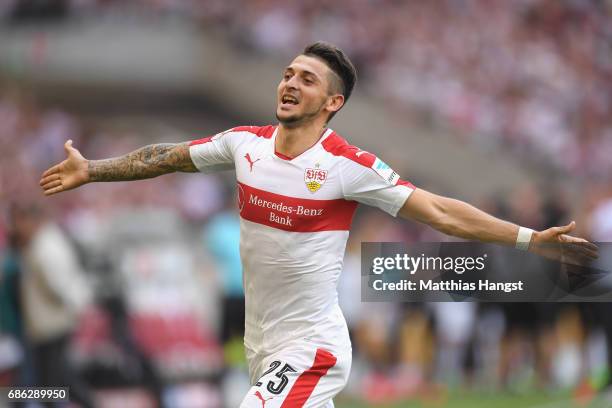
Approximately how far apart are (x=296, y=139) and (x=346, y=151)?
28 cm

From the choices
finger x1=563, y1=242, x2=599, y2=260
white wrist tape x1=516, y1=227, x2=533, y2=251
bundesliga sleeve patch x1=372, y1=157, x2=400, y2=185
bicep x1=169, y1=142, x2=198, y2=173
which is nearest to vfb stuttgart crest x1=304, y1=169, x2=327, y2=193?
bundesliga sleeve patch x1=372, y1=157, x2=400, y2=185

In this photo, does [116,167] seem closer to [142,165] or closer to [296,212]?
[142,165]

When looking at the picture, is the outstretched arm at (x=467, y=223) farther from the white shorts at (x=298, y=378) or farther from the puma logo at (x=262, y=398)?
the puma logo at (x=262, y=398)

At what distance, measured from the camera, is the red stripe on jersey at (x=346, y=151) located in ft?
19.7

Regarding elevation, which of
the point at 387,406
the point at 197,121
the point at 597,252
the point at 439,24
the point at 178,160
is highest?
the point at 439,24

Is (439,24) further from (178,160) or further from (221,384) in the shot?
(178,160)

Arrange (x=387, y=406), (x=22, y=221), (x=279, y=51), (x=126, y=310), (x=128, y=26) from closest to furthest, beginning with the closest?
(x=22, y=221)
(x=126, y=310)
(x=387, y=406)
(x=279, y=51)
(x=128, y=26)

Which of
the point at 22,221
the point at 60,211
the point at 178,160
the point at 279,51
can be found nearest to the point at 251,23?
the point at 279,51

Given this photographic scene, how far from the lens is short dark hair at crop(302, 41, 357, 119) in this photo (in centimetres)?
619

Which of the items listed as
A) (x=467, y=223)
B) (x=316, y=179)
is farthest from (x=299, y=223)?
(x=467, y=223)

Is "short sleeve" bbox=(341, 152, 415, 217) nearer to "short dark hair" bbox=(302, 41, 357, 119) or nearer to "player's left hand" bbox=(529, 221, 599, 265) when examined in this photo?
"short dark hair" bbox=(302, 41, 357, 119)

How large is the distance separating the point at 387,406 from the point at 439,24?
12746 mm

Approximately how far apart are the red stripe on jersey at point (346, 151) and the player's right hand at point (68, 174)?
53.6 inches

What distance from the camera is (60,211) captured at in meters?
15.5
